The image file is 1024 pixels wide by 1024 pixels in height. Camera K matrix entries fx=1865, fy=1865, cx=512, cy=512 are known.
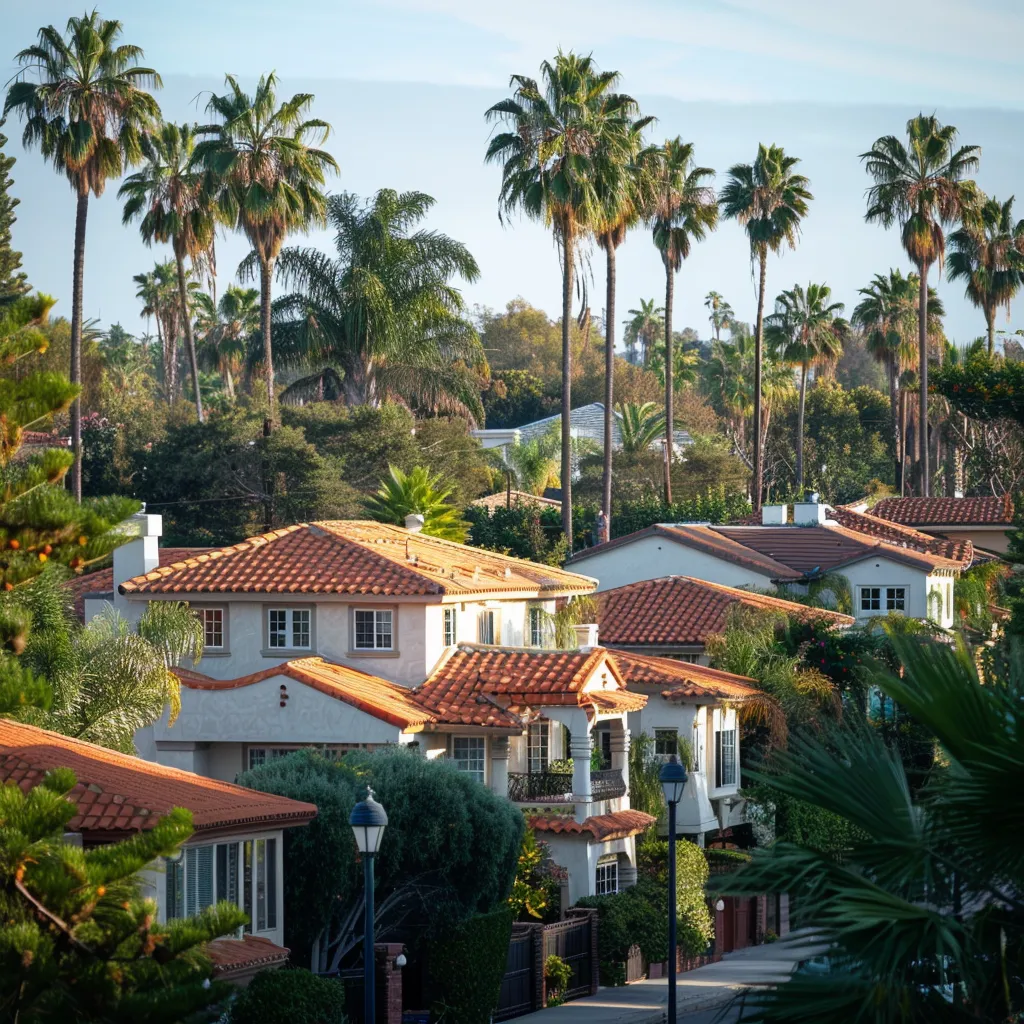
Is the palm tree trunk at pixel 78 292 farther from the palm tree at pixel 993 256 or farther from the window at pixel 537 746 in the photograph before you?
the palm tree at pixel 993 256

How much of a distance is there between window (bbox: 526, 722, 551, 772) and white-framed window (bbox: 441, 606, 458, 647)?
7.62 ft

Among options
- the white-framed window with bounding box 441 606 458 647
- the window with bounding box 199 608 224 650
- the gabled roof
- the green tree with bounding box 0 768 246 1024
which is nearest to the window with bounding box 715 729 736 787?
the gabled roof

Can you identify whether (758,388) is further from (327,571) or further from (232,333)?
(327,571)

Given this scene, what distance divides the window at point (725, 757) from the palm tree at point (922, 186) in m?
34.1

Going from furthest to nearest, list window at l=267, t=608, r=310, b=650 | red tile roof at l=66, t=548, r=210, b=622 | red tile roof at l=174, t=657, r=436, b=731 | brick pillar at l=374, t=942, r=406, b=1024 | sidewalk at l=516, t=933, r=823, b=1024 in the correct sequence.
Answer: red tile roof at l=66, t=548, r=210, b=622 < window at l=267, t=608, r=310, b=650 < red tile roof at l=174, t=657, r=436, b=731 < sidewalk at l=516, t=933, r=823, b=1024 < brick pillar at l=374, t=942, r=406, b=1024

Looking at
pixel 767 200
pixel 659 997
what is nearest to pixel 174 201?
pixel 767 200

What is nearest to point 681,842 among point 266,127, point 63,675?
point 63,675

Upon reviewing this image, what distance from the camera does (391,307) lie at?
66.1m

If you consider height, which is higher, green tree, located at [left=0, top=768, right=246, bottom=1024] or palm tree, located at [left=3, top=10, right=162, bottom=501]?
palm tree, located at [left=3, top=10, right=162, bottom=501]

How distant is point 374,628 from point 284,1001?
13645 mm

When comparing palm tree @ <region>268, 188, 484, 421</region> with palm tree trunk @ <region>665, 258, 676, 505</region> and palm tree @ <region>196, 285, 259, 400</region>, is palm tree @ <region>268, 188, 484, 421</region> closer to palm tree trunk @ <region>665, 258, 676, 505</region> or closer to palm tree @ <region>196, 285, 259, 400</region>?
palm tree trunk @ <region>665, 258, 676, 505</region>

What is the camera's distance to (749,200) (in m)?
76.2

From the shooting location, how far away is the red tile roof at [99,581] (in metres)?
39.4

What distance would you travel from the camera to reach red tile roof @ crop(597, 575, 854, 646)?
44594 millimetres
